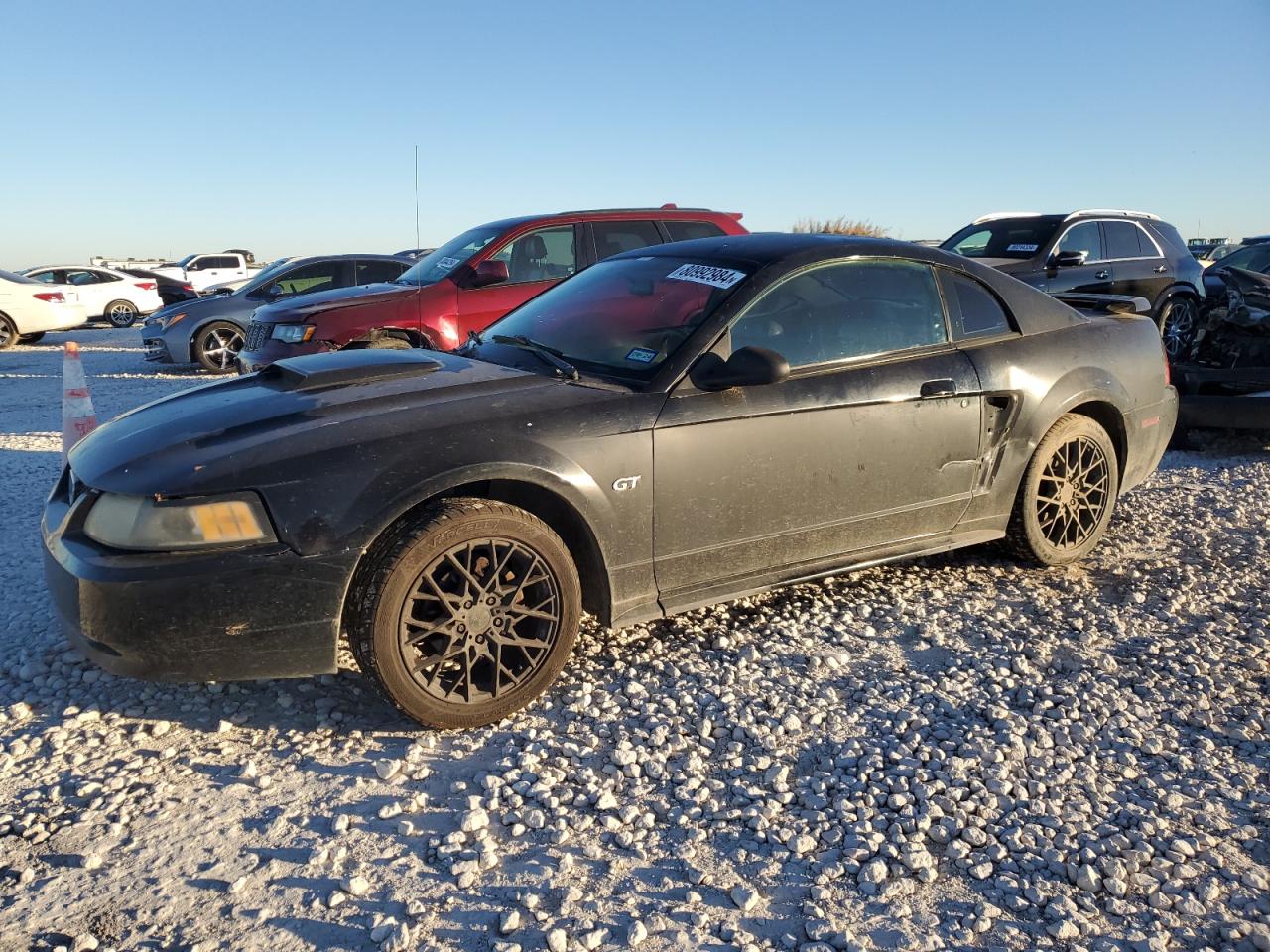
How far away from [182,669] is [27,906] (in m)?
0.74

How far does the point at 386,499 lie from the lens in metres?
3.00

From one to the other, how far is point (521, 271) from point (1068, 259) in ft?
18.6

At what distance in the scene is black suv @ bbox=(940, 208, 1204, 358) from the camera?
33.1 feet

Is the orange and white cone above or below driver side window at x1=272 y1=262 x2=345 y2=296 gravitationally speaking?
below

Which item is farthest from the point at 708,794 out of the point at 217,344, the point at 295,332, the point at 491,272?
the point at 217,344

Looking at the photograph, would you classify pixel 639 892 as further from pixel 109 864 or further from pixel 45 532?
pixel 45 532

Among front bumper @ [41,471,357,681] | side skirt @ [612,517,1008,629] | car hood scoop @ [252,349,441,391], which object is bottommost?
side skirt @ [612,517,1008,629]

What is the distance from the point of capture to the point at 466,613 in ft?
10.3

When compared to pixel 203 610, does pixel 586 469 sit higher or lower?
higher

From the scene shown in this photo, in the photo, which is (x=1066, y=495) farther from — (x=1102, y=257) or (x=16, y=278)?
(x=16, y=278)

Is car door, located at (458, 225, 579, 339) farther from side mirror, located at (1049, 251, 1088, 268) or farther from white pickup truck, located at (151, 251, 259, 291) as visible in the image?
white pickup truck, located at (151, 251, 259, 291)

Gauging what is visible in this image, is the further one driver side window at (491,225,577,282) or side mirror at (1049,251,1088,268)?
side mirror at (1049,251,1088,268)

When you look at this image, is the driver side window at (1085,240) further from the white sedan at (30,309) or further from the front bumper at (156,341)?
the white sedan at (30,309)

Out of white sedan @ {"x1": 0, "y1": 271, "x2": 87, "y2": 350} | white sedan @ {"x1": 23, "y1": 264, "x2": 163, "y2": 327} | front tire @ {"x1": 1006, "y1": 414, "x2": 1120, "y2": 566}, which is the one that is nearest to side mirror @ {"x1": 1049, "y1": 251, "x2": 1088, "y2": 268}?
front tire @ {"x1": 1006, "y1": 414, "x2": 1120, "y2": 566}
